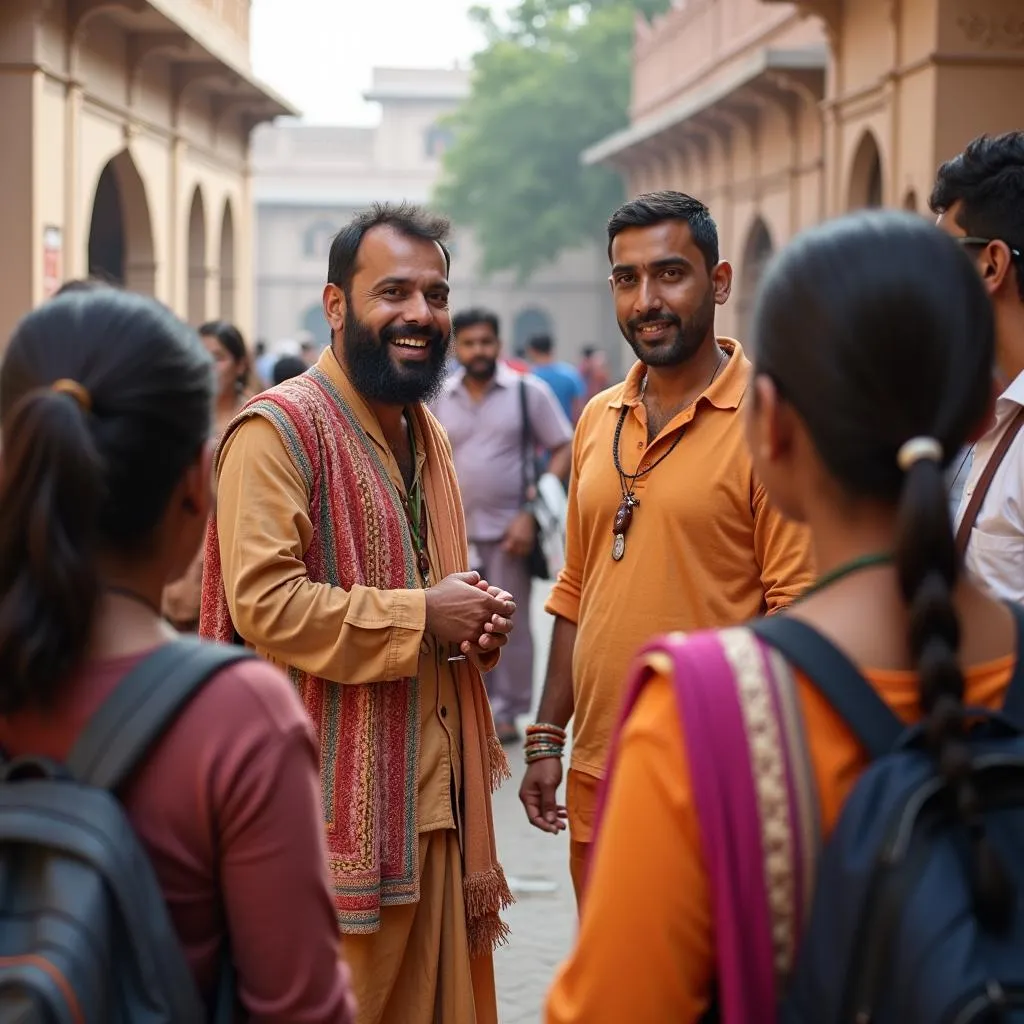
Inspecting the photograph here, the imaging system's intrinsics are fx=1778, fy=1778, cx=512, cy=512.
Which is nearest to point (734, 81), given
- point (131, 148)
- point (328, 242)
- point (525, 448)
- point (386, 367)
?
point (131, 148)

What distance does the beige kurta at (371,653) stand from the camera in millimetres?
3271

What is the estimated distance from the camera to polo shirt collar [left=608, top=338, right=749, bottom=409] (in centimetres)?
360

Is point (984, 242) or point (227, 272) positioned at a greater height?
point (227, 272)

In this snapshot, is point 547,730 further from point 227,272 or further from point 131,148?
point 227,272

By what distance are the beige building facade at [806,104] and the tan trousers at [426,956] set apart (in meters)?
1.91

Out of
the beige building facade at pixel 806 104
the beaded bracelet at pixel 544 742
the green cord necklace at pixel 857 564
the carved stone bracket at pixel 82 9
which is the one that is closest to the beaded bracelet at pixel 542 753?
the beaded bracelet at pixel 544 742

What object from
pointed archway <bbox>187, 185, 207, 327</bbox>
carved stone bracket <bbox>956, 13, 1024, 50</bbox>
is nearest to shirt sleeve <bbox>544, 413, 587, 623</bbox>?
→ carved stone bracket <bbox>956, 13, 1024, 50</bbox>

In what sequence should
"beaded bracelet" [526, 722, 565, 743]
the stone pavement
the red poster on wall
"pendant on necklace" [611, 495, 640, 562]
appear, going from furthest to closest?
the red poster on wall → the stone pavement → "beaded bracelet" [526, 722, 565, 743] → "pendant on necklace" [611, 495, 640, 562]

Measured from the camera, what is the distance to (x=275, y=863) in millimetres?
1804

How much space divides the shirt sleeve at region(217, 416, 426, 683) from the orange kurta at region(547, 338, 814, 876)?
1.41ft

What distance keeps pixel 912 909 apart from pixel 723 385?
7.22 feet

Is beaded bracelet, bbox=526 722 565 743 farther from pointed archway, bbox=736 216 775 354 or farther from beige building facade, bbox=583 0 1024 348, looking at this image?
pointed archway, bbox=736 216 775 354

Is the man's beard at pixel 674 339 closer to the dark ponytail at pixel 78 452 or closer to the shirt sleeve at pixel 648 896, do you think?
the dark ponytail at pixel 78 452

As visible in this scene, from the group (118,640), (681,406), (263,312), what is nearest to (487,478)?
(681,406)
